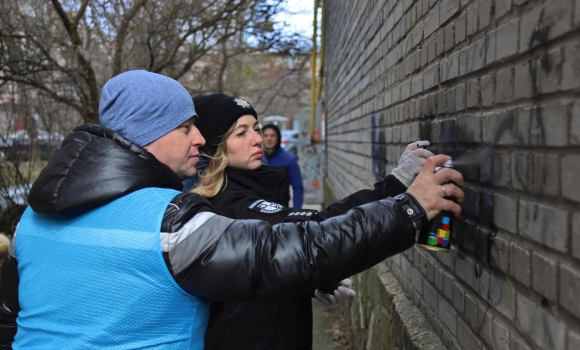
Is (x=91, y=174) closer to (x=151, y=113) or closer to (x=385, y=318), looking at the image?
(x=151, y=113)

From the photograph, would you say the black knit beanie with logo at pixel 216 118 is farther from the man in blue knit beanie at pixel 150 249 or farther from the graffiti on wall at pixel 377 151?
the graffiti on wall at pixel 377 151

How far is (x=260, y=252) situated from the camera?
150cm

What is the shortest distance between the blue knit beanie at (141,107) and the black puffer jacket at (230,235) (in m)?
0.14

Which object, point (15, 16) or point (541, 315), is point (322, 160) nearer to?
point (15, 16)

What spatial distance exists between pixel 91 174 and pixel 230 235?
42cm

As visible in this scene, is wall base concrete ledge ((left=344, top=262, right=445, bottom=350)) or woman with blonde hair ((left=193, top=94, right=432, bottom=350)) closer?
woman with blonde hair ((left=193, top=94, right=432, bottom=350))

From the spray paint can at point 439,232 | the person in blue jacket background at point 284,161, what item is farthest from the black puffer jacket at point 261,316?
the person in blue jacket background at point 284,161

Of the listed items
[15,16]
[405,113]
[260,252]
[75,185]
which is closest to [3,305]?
[75,185]

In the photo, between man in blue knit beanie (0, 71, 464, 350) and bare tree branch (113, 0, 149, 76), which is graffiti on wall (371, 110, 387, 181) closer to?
man in blue knit beanie (0, 71, 464, 350)

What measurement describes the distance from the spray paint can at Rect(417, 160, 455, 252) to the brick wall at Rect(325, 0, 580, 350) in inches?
4.9

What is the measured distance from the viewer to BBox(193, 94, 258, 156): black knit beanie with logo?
8.86ft

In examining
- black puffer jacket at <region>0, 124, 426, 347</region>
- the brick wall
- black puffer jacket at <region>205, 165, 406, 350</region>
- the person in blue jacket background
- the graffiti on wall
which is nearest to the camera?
the brick wall

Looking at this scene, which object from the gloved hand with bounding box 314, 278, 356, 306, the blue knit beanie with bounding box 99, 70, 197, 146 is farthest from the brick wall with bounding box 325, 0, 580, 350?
the blue knit beanie with bounding box 99, 70, 197, 146

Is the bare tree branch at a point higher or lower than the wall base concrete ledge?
higher
